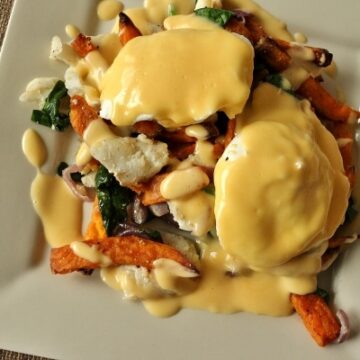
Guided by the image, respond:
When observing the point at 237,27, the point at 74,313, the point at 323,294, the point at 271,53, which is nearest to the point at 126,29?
the point at 237,27

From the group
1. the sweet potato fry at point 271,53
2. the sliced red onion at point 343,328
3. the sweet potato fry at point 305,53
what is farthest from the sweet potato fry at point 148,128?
the sliced red onion at point 343,328

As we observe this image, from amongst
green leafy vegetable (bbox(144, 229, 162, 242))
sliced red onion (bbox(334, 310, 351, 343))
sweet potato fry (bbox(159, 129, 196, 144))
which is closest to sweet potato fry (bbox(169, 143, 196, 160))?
sweet potato fry (bbox(159, 129, 196, 144))

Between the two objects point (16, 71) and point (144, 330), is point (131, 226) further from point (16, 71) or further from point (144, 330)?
point (16, 71)

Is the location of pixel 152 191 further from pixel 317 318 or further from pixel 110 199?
pixel 317 318

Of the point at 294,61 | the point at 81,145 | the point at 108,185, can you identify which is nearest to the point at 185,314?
the point at 108,185

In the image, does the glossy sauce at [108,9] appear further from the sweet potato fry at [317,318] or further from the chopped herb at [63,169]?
the sweet potato fry at [317,318]
